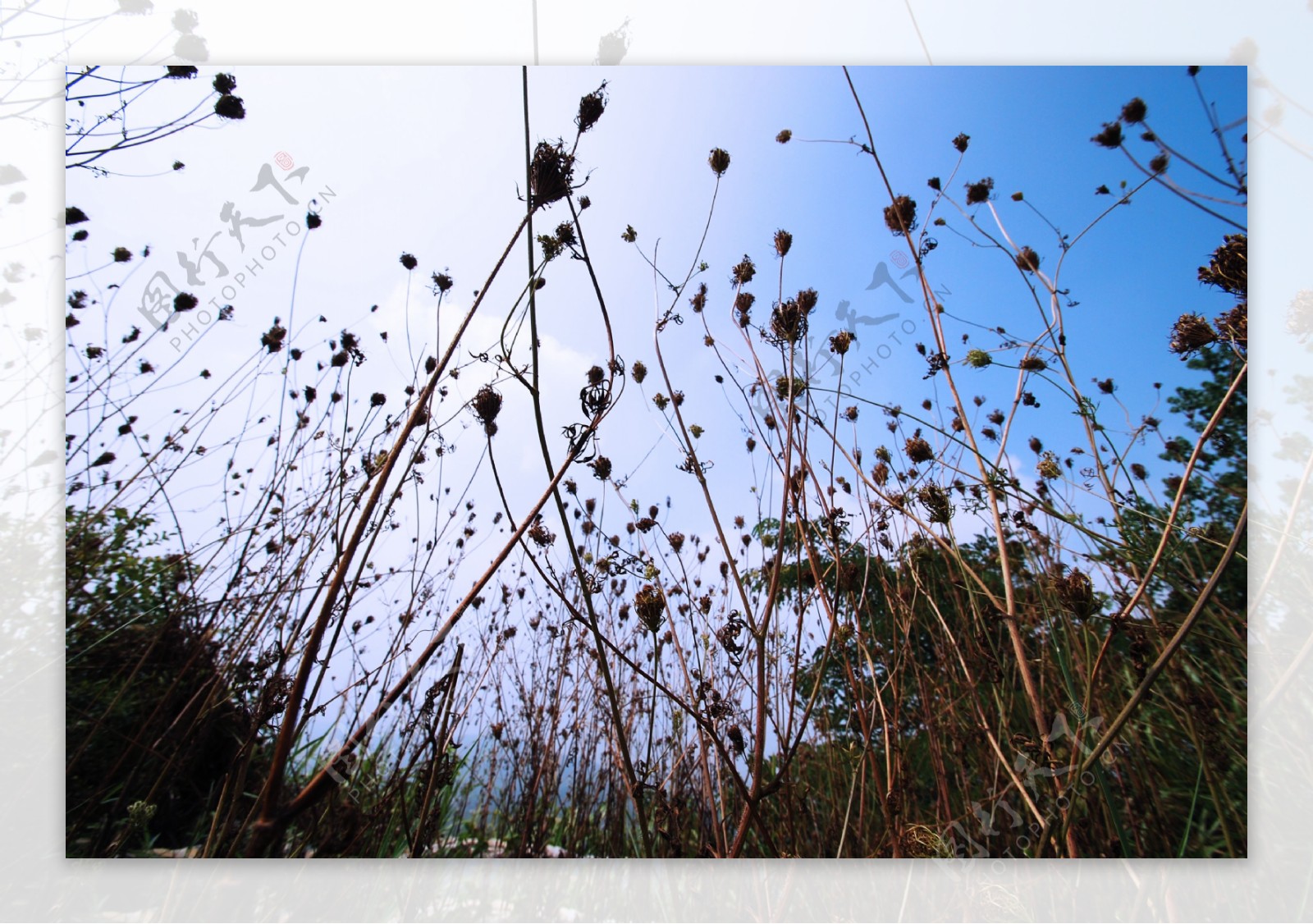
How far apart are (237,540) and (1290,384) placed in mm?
2461

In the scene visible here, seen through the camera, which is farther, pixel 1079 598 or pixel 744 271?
pixel 744 271

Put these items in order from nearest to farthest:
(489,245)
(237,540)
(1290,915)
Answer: (1290,915)
(237,540)
(489,245)

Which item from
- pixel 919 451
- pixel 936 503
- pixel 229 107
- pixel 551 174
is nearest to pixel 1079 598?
pixel 936 503

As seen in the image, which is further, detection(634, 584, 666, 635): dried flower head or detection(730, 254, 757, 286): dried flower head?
detection(730, 254, 757, 286): dried flower head

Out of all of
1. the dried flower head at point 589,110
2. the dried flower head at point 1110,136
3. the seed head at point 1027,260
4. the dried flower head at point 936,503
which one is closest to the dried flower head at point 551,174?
the dried flower head at point 589,110

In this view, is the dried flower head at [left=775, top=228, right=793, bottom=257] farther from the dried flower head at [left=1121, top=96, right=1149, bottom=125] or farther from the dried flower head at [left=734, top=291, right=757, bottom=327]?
the dried flower head at [left=1121, top=96, right=1149, bottom=125]

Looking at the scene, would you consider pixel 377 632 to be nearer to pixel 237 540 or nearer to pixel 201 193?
pixel 237 540

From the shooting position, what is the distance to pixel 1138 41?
1887 mm

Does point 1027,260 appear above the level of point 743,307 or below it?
above

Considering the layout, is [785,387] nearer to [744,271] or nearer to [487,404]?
[744,271]

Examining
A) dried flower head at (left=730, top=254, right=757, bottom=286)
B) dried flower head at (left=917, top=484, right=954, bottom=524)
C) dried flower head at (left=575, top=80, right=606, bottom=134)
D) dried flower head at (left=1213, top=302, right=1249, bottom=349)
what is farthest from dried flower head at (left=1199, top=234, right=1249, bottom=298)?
dried flower head at (left=575, top=80, right=606, bottom=134)

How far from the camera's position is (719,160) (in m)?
1.87

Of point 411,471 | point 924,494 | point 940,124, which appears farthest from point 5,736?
point 940,124

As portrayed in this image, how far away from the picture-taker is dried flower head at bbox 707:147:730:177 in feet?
6.14
